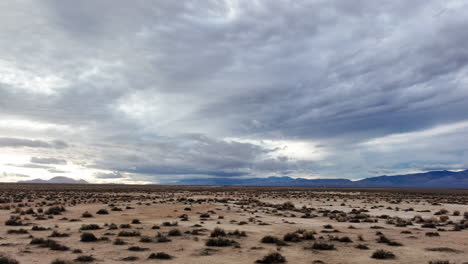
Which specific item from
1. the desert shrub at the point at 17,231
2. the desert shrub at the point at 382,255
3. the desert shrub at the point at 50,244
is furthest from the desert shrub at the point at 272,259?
the desert shrub at the point at 17,231

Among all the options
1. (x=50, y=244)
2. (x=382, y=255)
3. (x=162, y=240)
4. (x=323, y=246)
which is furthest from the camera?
(x=162, y=240)

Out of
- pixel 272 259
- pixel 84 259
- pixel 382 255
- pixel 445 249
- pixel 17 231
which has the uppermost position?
pixel 17 231

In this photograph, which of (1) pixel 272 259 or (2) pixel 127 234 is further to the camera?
(2) pixel 127 234

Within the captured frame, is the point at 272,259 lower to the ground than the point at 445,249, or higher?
higher

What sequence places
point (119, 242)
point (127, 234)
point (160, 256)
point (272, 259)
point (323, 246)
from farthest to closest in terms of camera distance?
1. point (127, 234)
2. point (119, 242)
3. point (323, 246)
4. point (160, 256)
5. point (272, 259)

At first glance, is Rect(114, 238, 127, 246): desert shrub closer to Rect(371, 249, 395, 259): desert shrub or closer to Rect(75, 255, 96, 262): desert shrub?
Rect(75, 255, 96, 262): desert shrub

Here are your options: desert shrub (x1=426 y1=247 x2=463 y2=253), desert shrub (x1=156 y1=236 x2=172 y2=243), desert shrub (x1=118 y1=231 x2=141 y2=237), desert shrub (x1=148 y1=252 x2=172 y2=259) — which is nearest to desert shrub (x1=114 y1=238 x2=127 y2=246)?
desert shrub (x1=156 y1=236 x2=172 y2=243)

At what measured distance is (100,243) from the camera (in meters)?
19.3

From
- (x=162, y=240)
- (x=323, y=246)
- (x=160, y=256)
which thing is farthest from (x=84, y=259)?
(x=323, y=246)

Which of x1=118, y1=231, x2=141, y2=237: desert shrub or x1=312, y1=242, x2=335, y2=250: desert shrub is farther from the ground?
x1=118, y1=231, x2=141, y2=237: desert shrub

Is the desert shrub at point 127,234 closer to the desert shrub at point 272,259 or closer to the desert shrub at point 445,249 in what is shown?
the desert shrub at point 272,259

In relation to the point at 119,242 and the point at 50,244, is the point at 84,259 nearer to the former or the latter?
the point at 50,244

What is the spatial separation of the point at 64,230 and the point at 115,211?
650 inches

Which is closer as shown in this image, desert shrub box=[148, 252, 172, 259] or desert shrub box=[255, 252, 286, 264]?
desert shrub box=[255, 252, 286, 264]
